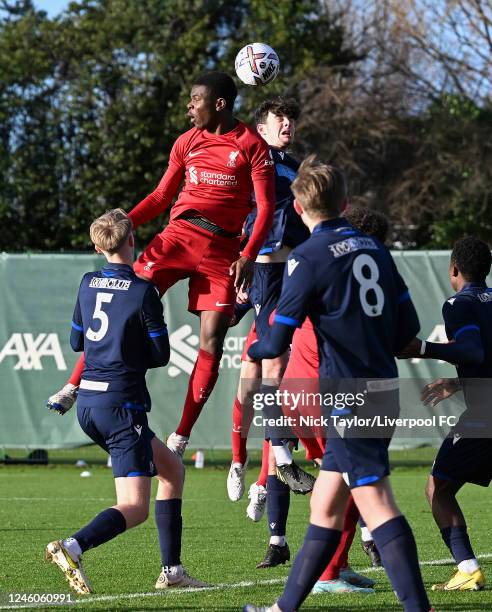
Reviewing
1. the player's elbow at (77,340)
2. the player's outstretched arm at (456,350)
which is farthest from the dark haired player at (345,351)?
the player's elbow at (77,340)

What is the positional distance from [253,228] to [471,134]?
22604mm

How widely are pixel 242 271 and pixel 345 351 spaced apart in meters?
2.43

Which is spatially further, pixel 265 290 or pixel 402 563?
pixel 265 290

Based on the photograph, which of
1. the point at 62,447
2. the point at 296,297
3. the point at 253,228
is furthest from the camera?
the point at 62,447

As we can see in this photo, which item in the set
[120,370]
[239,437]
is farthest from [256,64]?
[120,370]

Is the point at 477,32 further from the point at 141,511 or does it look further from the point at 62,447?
the point at 141,511

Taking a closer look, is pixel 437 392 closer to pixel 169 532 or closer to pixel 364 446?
pixel 364 446

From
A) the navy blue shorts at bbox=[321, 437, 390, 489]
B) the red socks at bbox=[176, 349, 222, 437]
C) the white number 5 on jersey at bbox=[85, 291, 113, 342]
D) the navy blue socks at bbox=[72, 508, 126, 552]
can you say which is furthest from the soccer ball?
the navy blue shorts at bbox=[321, 437, 390, 489]

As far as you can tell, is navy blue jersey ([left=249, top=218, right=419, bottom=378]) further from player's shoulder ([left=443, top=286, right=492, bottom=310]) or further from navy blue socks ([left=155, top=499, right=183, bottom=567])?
navy blue socks ([left=155, top=499, right=183, bottom=567])

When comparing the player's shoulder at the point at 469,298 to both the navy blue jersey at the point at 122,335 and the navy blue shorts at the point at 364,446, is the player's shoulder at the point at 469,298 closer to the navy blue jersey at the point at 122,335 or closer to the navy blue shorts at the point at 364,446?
the navy blue shorts at the point at 364,446

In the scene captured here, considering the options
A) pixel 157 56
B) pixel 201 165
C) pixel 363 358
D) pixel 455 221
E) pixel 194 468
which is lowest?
pixel 194 468

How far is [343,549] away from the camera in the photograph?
6.57 m

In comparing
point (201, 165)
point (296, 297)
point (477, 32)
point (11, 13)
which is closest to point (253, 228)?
point (201, 165)

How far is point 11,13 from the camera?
3372 centimetres
